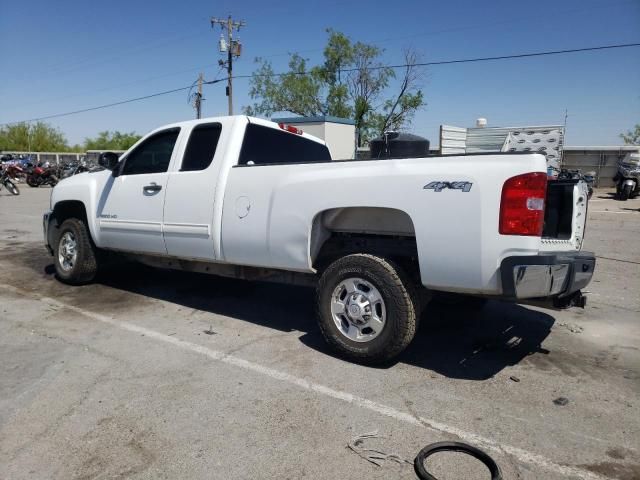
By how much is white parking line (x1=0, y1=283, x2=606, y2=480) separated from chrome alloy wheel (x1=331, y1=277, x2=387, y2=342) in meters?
0.56

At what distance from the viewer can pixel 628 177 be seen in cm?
1866

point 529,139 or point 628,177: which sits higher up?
point 529,139

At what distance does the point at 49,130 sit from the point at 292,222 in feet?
349

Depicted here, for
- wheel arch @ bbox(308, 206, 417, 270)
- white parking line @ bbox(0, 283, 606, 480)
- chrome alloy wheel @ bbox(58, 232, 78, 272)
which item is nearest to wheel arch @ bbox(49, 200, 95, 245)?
chrome alloy wheel @ bbox(58, 232, 78, 272)

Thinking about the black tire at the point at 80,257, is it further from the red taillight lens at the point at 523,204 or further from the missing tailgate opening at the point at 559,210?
the missing tailgate opening at the point at 559,210

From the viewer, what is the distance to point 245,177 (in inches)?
177

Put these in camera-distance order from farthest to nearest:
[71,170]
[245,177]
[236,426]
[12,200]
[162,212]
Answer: [71,170] < [12,200] < [162,212] < [245,177] < [236,426]

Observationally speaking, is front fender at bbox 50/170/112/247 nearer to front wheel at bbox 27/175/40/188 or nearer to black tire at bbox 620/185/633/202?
black tire at bbox 620/185/633/202

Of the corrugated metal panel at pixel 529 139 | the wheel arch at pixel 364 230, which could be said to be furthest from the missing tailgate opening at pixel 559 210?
the corrugated metal panel at pixel 529 139

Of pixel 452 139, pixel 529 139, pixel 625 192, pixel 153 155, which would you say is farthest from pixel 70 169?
pixel 625 192

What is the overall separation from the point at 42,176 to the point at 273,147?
1099 inches

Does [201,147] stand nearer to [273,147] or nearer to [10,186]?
[273,147]

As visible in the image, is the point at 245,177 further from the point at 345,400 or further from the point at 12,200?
the point at 12,200

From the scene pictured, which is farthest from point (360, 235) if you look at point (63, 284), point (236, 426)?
point (63, 284)
